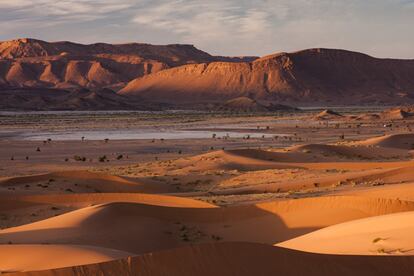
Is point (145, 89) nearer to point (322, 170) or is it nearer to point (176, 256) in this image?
point (322, 170)

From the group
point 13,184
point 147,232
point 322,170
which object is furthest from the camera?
point 322,170

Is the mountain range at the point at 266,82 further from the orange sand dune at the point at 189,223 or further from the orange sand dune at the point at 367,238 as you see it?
the orange sand dune at the point at 367,238

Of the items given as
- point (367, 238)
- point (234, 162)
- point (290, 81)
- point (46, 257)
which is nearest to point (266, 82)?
point (290, 81)

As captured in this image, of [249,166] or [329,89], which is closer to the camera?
[249,166]

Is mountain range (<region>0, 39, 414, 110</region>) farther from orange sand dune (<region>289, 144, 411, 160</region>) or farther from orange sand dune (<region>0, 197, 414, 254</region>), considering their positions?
orange sand dune (<region>0, 197, 414, 254</region>)

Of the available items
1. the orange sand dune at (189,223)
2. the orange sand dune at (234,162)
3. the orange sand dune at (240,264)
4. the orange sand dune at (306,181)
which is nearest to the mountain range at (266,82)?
the orange sand dune at (234,162)

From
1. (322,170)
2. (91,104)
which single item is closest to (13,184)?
(322,170)

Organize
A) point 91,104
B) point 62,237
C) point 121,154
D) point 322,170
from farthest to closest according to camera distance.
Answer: point 91,104, point 121,154, point 322,170, point 62,237

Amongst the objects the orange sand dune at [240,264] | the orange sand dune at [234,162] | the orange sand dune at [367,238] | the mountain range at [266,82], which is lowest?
the orange sand dune at [234,162]
